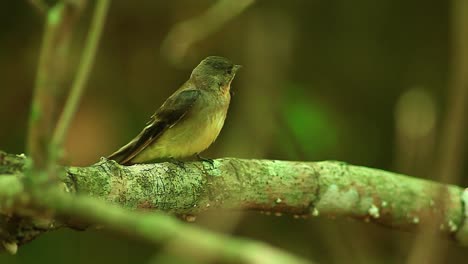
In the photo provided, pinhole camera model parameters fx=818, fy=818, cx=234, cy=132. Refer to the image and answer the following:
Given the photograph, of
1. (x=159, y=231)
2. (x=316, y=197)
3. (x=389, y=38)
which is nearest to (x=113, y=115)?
(x=389, y=38)

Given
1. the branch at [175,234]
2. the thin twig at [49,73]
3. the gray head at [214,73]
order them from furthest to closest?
the gray head at [214,73] → the thin twig at [49,73] → the branch at [175,234]

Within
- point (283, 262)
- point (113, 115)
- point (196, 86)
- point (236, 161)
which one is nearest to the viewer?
point (283, 262)

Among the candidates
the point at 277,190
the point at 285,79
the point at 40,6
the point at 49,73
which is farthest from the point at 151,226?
the point at 285,79

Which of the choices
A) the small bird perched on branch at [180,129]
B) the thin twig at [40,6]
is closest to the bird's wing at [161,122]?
the small bird perched on branch at [180,129]

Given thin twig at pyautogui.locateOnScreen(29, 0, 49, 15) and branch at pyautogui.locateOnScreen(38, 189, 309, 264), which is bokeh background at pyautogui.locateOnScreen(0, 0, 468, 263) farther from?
branch at pyautogui.locateOnScreen(38, 189, 309, 264)

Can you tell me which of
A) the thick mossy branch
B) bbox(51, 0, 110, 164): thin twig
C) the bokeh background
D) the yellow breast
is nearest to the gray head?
the yellow breast

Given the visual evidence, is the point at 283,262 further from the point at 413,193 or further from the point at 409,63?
the point at 409,63

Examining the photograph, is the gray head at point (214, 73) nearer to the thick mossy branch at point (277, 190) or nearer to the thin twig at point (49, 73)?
the thick mossy branch at point (277, 190)
